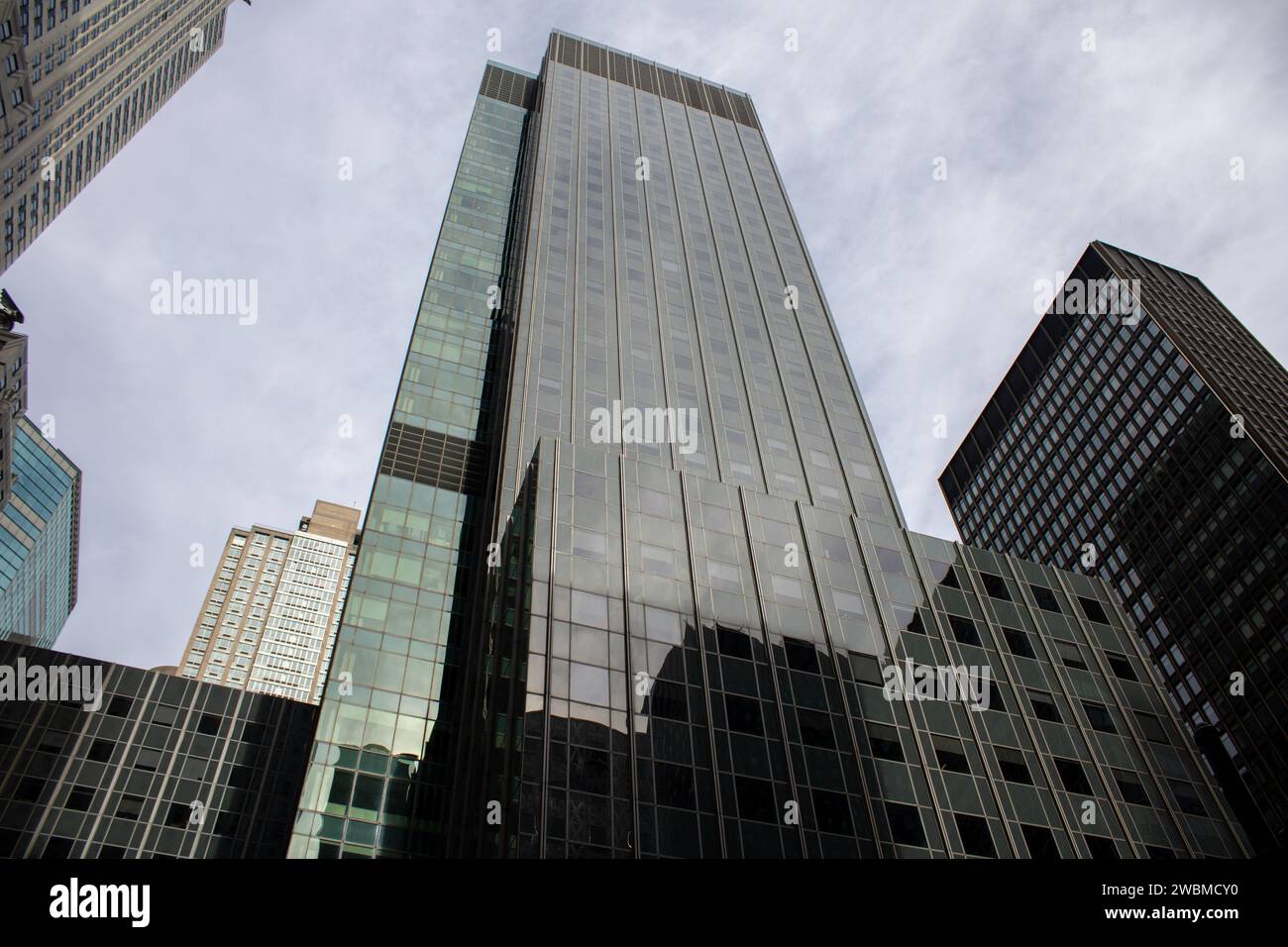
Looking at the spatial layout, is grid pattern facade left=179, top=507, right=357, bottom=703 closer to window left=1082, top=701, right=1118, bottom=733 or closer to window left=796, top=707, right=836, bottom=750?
window left=796, top=707, right=836, bottom=750

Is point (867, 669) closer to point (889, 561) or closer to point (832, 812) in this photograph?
point (832, 812)

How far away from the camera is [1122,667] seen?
51500 mm

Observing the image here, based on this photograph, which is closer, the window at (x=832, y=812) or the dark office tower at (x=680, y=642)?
the window at (x=832, y=812)

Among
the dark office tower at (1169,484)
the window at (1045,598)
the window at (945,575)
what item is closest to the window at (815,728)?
the window at (945,575)

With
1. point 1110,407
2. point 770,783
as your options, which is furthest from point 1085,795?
point 1110,407

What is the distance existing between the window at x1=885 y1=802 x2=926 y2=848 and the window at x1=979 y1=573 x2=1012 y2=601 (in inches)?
724

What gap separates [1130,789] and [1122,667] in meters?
9.30

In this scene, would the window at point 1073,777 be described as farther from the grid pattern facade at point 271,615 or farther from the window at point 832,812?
the grid pattern facade at point 271,615

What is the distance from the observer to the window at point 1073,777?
4346cm

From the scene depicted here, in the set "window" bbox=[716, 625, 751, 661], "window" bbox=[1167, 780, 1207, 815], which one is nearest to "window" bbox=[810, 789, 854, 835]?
"window" bbox=[716, 625, 751, 661]

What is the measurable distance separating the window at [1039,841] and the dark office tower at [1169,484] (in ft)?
204

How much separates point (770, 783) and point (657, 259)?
6189 centimetres

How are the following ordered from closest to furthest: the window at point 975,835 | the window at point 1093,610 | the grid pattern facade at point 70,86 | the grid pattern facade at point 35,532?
the window at point 975,835, the window at point 1093,610, the grid pattern facade at point 70,86, the grid pattern facade at point 35,532
